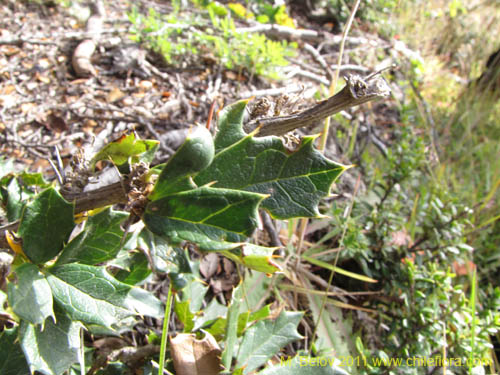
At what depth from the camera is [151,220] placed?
25.5 inches

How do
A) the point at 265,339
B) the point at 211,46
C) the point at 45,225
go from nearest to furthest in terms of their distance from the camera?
the point at 45,225 < the point at 265,339 < the point at 211,46

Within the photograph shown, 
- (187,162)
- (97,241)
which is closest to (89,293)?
(97,241)

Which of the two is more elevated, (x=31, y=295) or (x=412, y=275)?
(x=31, y=295)

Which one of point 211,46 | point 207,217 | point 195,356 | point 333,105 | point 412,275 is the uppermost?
point 333,105

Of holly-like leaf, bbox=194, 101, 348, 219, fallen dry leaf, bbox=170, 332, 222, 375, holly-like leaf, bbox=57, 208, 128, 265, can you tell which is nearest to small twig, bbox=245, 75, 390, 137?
holly-like leaf, bbox=194, 101, 348, 219

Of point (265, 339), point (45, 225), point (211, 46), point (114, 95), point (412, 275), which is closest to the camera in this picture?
point (45, 225)

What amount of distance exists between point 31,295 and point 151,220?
0.84 feet

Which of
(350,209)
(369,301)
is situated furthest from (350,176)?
(369,301)

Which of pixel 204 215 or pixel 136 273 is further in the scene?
pixel 136 273

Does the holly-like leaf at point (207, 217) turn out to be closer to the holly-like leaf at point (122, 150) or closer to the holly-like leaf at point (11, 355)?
the holly-like leaf at point (122, 150)

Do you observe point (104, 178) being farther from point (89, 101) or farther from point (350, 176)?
point (350, 176)

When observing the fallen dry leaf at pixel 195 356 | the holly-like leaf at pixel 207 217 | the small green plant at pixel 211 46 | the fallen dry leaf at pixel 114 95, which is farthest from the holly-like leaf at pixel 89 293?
the small green plant at pixel 211 46

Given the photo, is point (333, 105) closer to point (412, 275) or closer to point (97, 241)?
point (97, 241)

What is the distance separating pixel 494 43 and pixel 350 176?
3.39 metres
